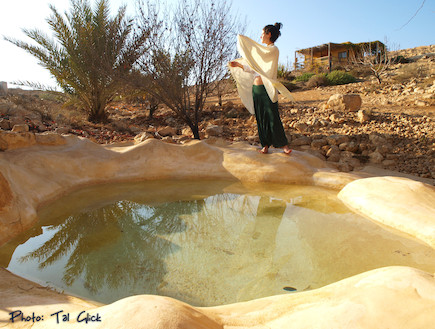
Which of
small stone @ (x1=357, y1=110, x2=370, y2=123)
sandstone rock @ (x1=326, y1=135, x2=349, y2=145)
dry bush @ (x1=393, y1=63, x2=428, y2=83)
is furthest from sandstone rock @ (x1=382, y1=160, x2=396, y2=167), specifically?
dry bush @ (x1=393, y1=63, x2=428, y2=83)

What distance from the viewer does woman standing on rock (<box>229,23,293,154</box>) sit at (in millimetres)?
4422

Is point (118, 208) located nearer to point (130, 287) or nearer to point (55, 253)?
point (55, 253)

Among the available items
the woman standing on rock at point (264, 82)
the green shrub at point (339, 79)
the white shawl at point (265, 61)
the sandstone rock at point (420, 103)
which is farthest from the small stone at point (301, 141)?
the green shrub at point (339, 79)

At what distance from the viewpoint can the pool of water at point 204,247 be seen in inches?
83.1

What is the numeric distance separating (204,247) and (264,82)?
2.73 m

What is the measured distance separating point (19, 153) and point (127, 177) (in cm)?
127

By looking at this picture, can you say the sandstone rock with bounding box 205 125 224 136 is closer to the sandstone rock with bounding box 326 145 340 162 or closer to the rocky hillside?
the rocky hillside

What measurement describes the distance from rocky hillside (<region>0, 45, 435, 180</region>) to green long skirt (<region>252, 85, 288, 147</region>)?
4.07 feet

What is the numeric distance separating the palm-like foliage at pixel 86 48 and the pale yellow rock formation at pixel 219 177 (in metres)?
4.18

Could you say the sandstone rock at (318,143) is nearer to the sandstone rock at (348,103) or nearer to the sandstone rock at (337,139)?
the sandstone rock at (337,139)

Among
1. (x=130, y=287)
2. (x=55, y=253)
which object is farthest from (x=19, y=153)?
(x=130, y=287)

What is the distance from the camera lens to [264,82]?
14.9 feet

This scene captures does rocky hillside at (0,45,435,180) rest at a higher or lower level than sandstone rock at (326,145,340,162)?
higher

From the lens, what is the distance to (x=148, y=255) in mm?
2488
